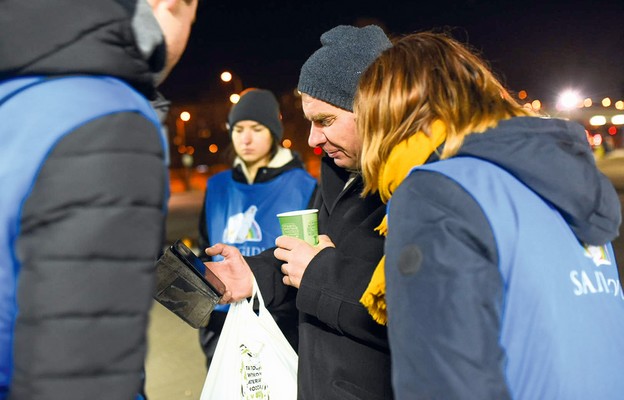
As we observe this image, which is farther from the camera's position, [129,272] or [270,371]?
[270,371]

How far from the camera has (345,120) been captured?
2488mm

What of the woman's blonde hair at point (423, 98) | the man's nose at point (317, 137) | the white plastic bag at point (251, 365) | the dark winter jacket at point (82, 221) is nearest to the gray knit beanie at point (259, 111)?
the man's nose at point (317, 137)

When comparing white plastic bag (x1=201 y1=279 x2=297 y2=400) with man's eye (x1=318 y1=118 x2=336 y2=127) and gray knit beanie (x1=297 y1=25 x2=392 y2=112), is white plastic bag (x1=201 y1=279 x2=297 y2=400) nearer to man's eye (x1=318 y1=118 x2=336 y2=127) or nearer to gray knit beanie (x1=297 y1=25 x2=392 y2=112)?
man's eye (x1=318 y1=118 x2=336 y2=127)

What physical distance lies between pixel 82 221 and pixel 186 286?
126 cm

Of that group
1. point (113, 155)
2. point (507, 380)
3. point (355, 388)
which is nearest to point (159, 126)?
point (113, 155)

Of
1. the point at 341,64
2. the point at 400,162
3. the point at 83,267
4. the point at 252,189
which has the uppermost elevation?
the point at 341,64

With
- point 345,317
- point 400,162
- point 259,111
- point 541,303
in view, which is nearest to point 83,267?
point 400,162

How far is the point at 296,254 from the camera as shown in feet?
7.22

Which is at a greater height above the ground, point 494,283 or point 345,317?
point 494,283

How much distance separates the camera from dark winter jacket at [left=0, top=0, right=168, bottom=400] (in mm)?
996

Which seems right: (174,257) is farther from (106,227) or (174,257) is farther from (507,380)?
(507,380)

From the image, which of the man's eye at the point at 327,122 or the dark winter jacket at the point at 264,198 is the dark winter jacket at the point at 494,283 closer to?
the man's eye at the point at 327,122

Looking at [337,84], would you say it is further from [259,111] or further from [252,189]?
[259,111]

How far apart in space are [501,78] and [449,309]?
4.14 ft
